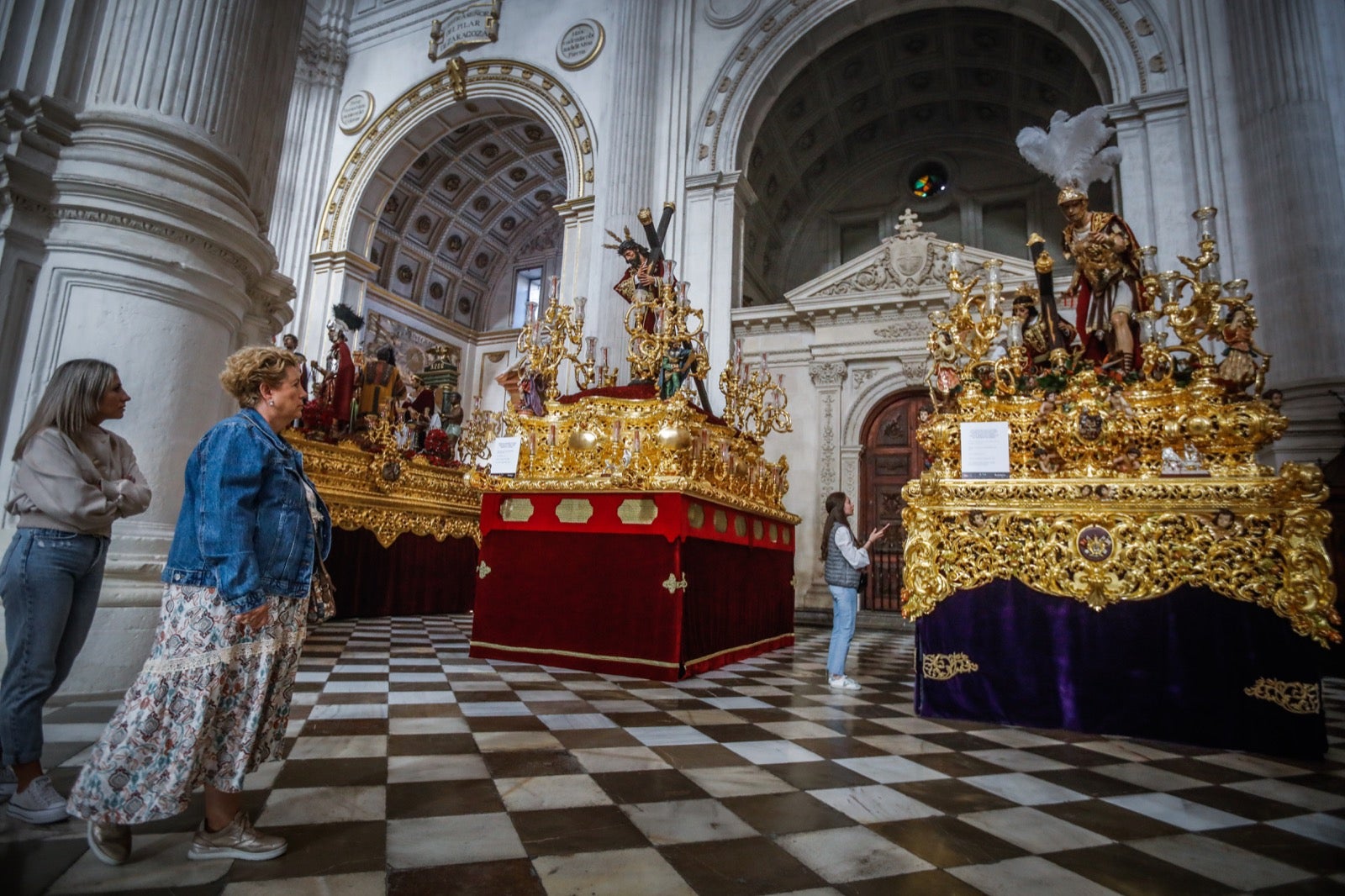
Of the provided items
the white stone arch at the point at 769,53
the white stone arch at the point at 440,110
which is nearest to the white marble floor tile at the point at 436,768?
the white stone arch at the point at 769,53

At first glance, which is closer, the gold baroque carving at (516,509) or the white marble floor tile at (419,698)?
the white marble floor tile at (419,698)

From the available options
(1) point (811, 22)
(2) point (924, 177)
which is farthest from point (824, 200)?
(1) point (811, 22)

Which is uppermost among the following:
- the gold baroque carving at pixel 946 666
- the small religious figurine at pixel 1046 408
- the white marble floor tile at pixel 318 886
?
the small religious figurine at pixel 1046 408

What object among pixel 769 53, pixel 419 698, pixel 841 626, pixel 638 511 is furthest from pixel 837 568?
pixel 769 53

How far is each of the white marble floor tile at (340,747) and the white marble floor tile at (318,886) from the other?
1.07m

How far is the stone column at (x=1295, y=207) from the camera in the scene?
7.20 metres

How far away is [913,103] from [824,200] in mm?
2605

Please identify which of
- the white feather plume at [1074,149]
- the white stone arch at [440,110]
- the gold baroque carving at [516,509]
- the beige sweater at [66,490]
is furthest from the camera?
the white stone arch at [440,110]

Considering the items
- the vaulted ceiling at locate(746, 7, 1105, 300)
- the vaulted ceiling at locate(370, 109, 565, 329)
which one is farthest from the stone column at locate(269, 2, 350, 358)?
the vaulted ceiling at locate(746, 7, 1105, 300)

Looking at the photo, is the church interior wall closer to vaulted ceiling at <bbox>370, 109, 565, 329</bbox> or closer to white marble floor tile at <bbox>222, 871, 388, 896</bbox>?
vaulted ceiling at <bbox>370, 109, 565, 329</bbox>

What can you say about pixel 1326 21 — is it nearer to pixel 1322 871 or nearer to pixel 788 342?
pixel 788 342

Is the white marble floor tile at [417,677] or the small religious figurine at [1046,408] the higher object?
the small religious figurine at [1046,408]

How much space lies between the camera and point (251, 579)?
1720 mm

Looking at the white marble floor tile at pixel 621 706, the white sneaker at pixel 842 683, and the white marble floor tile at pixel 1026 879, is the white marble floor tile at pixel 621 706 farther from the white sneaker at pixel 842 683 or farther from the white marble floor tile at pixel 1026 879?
the white marble floor tile at pixel 1026 879
